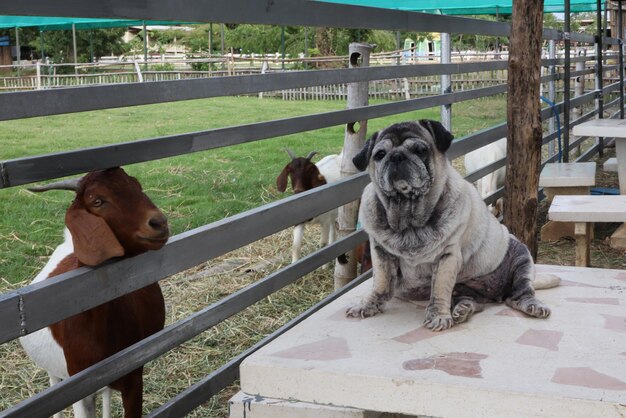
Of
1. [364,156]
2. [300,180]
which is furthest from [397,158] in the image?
[300,180]

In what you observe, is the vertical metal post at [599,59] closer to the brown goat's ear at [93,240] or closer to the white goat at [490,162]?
the white goat at [490,162]

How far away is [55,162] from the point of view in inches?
78.3

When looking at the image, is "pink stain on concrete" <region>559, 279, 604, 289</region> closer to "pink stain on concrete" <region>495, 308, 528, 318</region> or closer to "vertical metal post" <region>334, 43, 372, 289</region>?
"pink stain on concrete" <region>495, 308, 528, 318</region>

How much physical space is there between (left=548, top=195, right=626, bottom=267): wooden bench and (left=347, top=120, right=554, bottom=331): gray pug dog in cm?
212

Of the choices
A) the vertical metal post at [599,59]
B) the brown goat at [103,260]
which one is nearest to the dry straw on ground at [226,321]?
the brown goat at [103,260]

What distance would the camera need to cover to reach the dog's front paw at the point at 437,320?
2.31 metres

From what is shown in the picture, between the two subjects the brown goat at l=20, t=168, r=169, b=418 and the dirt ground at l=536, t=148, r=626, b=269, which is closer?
the brown goat at l=20, t=168, r=169, b=418

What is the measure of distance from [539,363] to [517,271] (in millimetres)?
626

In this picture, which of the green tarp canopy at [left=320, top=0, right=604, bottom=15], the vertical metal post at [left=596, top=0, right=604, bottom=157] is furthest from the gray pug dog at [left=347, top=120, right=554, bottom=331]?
the green tarp canopy at [left=320, top=0, right=604, bottom=15]

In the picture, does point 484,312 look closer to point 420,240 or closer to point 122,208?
point 420,240

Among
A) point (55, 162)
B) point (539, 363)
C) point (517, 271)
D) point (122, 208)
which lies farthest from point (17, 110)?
point (517, 271)

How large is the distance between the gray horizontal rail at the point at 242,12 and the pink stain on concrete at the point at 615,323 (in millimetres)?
1472

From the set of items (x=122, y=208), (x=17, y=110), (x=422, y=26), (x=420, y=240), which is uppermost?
(x=422, y=26)

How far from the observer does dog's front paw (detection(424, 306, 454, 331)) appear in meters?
2.31
